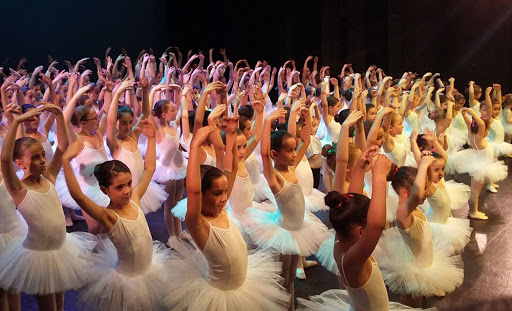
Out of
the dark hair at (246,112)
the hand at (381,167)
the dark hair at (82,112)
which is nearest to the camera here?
the hand at (381,167)

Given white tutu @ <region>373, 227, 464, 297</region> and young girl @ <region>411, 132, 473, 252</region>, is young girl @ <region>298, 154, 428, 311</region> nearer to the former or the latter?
white tutu @ <region>373, 227, 464, 297</region>

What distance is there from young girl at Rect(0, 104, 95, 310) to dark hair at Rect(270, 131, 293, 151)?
44.9 inches

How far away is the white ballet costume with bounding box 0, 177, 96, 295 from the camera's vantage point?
7.91 feet

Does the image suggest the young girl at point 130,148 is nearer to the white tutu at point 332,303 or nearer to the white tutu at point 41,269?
the white tutu at point 41,269

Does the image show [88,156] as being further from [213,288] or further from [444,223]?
[444,223]

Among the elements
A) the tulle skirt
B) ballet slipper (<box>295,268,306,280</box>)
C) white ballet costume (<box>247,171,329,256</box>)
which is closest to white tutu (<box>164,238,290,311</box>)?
white ballet costume (<box>247,171,329,256</box>)

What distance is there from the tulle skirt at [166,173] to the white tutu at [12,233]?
133cm

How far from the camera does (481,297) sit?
126 inches

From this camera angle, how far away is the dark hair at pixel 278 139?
9.43 ft

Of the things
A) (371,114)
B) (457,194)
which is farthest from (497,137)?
(457,194)

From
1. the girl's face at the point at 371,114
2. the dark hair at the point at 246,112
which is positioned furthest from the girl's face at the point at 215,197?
the girl's face at the point at 371,114

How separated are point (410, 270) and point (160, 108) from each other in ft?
8.07

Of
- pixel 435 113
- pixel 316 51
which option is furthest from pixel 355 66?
pixel 435 113

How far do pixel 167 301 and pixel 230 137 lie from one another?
2.72 ft
